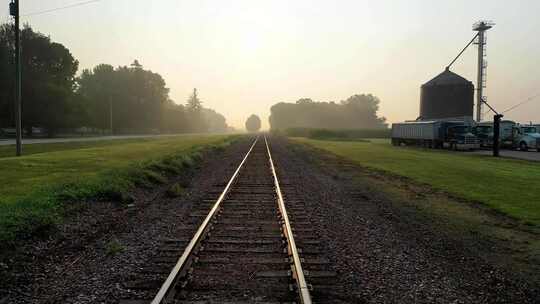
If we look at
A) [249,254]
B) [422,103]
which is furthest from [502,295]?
[422,103]

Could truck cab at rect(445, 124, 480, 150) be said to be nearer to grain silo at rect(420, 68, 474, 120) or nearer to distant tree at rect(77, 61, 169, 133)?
grain silo at rect(420, 68, 474, 120)

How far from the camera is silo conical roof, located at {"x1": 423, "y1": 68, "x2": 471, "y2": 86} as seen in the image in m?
73.7

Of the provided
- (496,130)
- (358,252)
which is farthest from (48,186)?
(496,130)

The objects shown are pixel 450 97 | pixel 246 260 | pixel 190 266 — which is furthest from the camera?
pixel 450 97

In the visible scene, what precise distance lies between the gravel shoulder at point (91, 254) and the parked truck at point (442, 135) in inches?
1511

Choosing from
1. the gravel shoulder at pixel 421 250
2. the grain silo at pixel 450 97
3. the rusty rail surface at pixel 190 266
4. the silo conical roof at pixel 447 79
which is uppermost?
the silo conical roof at pixel 447 79

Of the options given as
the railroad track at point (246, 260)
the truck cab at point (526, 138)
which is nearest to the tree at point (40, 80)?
→ the railroad track at point (246, 260)

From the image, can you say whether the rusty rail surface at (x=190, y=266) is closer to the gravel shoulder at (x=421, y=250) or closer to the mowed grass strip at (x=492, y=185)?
the gravel shoulder at (x=421, y=250)

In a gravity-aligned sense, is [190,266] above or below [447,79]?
below

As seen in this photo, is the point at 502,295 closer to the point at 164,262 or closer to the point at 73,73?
the point at 164,262

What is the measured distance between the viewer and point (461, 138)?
42531 millimetres

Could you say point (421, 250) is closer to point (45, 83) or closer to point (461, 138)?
point (461, 138)

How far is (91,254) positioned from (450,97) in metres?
75.7

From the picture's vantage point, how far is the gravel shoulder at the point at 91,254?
5.30 metres
